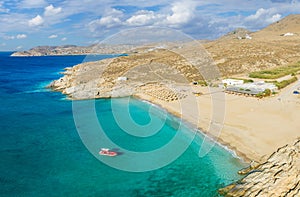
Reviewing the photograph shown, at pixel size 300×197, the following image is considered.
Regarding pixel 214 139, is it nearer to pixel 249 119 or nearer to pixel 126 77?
pixel 249 119

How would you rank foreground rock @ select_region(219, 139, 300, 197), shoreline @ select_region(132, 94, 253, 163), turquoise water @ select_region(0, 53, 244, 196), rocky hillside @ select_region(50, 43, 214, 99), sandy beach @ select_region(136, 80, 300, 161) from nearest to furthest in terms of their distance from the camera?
foreground rock @ select_region(219, 139, 300, 197)
turquoise water @ select_region(0, 53, 244, 196)
shoreline @ select_region(132, 94, 253, 163)
sandy beach @ select_region(136, 80, 300, 161)
rocky hillside @ select_region(50, 43, 214, 99)

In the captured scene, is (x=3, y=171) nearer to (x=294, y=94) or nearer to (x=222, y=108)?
(x=222, y=108)

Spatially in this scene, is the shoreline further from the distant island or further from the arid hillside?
the arid hillside

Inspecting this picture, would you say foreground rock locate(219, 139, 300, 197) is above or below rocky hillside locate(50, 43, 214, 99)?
below

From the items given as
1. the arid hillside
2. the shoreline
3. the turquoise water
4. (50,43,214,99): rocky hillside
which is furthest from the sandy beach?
the arid hillside

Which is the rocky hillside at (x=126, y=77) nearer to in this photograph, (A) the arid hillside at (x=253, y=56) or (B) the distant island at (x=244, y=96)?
(B) the distant island at (x=244, y=96)

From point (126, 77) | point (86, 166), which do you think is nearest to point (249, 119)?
point (86, 166)
